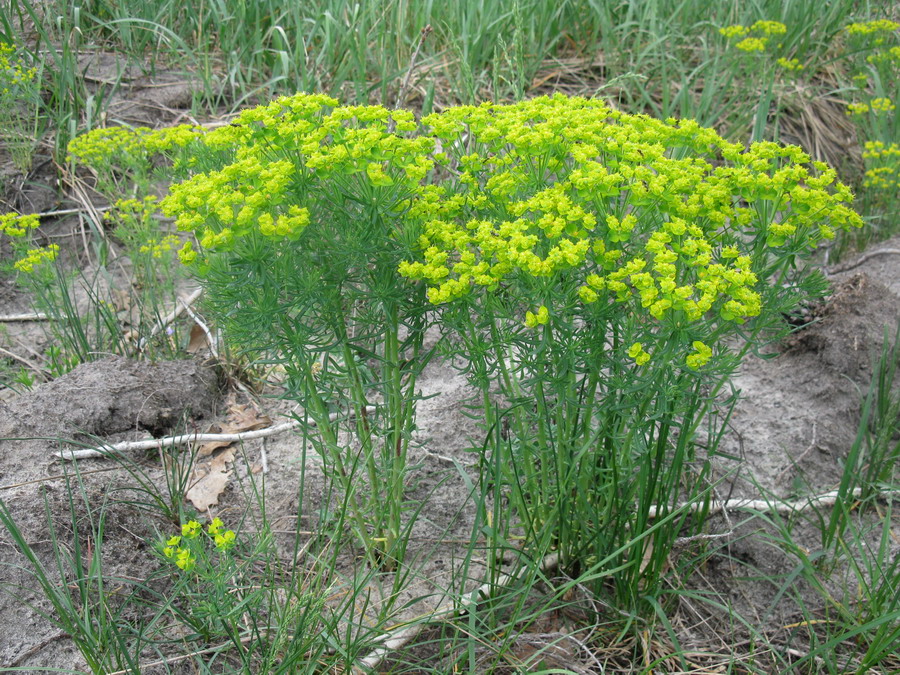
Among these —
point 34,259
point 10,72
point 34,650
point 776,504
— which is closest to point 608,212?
point 776,504

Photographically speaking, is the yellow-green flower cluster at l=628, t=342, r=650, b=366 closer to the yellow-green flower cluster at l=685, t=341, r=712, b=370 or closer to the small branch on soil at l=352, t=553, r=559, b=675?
the yellow-green flower cluster at l=685, t=341, r=712, b=370

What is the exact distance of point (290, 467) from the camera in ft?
→ 9.26

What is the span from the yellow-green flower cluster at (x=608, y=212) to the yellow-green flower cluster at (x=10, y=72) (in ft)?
10.1

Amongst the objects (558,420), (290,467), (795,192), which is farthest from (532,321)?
(290,467)

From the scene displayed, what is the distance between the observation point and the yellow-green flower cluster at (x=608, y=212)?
1.73 meters

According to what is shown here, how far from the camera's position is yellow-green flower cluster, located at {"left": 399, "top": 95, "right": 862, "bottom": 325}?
5.67 feet

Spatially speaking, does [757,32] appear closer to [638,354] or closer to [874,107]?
[874,107]

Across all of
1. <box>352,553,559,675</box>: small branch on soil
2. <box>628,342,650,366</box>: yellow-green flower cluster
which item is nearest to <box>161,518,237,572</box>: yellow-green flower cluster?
<box>352,553,559,675</box>: small branch on soil

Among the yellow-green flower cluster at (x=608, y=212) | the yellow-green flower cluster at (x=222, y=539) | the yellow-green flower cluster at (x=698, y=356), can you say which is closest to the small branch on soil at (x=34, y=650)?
the yellow-green flower cluster at (x=222, y=539)

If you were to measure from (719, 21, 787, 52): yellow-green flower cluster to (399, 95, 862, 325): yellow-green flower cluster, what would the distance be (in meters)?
2.57

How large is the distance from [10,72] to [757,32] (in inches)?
169

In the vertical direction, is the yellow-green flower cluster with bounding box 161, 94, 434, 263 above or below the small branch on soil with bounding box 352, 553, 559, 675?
above

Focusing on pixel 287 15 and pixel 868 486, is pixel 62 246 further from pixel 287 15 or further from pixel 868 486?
pixel 868 486

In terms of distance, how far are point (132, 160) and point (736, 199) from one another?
2542 millimetres
